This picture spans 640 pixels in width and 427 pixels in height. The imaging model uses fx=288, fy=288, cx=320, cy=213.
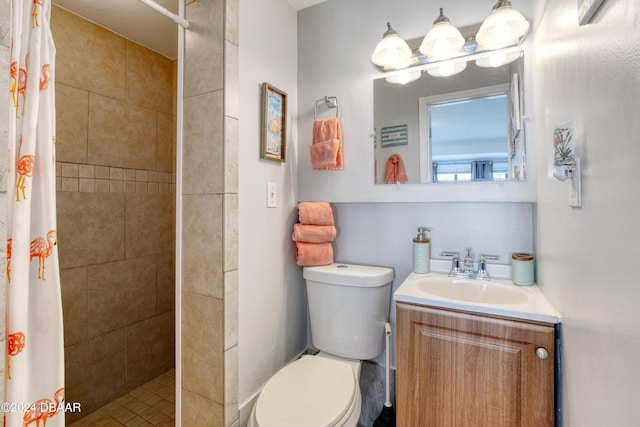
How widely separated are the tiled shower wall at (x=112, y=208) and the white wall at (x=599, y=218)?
2308mm

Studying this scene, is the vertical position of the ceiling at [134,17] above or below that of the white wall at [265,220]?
above

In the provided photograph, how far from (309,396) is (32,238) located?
1116mm

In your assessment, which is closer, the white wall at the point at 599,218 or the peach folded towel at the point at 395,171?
the white wall at the point at 599,218

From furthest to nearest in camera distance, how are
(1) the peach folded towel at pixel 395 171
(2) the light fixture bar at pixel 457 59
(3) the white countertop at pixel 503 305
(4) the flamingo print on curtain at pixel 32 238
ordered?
1. (1) the peach folded towel at pixel 395 171
2. (2) the light fixture bar at pixel 457 59
3. (3) the white countertop at pixel 503 305
4. (4) the flamingo print on curtain at pixel 32 238

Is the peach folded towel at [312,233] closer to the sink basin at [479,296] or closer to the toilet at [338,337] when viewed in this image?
the toilet at [338,337]

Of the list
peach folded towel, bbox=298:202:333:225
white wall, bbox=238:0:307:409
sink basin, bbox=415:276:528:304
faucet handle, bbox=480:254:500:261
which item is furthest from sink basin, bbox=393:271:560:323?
white wall, bbox=238:0:307:409

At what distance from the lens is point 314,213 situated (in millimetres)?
1593

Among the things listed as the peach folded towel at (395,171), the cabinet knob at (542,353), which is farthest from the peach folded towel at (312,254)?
the cabinet knob at (542,353)

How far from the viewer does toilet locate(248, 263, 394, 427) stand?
1.15 m

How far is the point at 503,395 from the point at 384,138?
3.97 ft

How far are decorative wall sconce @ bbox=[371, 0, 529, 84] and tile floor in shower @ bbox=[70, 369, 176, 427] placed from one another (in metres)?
2.38

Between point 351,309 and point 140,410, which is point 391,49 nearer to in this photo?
point 351,309

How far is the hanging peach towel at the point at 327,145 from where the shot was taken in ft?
5.08

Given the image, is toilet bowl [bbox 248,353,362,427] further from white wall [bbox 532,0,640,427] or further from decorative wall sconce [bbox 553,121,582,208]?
decorative wall sconce [bbox 553,121,582,208]
